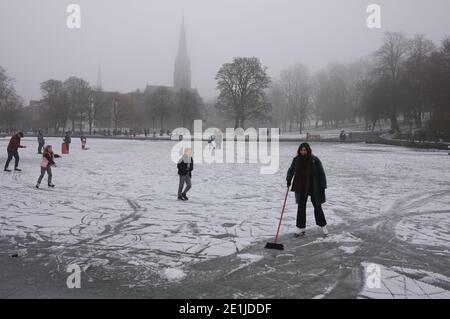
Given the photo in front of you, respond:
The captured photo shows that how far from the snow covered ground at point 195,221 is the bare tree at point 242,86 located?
46.4 metres

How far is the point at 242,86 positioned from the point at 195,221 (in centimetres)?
5392

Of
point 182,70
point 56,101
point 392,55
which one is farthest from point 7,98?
point 182,70

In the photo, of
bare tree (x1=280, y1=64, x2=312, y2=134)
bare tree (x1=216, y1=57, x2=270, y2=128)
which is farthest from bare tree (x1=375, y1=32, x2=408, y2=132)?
bare tree (x1=280, y1=64, x2=312, y2=134)

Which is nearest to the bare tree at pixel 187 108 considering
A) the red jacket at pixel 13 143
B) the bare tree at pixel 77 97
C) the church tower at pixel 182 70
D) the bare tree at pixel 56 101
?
Result: the bare tree at pixel 77 97

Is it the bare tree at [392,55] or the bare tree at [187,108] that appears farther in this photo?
the bare tree at [187,108]

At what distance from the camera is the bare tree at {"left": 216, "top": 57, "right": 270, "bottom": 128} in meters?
60.3

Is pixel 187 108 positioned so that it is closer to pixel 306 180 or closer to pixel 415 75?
pixel 415 75

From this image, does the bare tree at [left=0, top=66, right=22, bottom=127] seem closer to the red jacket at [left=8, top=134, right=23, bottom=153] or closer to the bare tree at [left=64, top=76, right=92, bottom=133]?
the bare tree at [left=64, top=76, right=92, bottom=133]

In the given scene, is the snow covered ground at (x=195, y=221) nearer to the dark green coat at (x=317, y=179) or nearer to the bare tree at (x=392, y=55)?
the dark green coat at (x=317, y=179)

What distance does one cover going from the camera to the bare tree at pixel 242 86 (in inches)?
2373

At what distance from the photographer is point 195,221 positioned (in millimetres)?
8438
